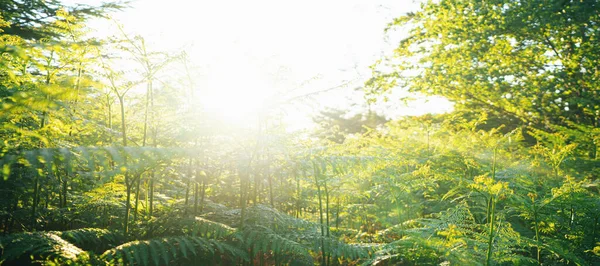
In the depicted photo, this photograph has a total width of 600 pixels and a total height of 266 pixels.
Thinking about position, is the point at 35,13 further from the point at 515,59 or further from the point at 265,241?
the point at 515,59

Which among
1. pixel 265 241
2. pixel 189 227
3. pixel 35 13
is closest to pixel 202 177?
pixel 189 227

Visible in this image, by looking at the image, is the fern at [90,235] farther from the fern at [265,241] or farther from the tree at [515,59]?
the tree at [515,59]

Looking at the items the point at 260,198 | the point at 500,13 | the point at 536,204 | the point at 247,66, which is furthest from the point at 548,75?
the point at 247,66

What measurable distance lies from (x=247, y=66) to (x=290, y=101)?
56cm

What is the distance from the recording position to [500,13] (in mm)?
8789

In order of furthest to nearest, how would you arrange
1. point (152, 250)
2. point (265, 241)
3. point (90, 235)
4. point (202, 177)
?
point (202, 177), point (265, 241), point (90, 235), point (152, 250)

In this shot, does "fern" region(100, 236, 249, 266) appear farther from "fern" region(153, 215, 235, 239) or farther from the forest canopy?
"fern" region(153, 215, 235, 239)

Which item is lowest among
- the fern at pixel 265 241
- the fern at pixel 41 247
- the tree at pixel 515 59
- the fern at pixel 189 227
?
the fern at pixel 265 241

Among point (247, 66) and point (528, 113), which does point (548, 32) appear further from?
point (247, 66)

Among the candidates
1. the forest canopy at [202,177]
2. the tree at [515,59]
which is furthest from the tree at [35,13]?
the tree at [515,59]

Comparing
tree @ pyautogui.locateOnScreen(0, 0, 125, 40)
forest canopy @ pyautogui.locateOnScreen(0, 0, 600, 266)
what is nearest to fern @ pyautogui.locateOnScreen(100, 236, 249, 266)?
forest canopy @ pyautogui.locateOnScreen(0, 0, 600, 266)

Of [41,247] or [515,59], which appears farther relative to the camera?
[515,59]

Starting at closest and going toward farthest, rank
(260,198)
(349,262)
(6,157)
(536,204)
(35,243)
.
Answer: (6,157) → (35,243) → (536,204) → (349,262) → (260,198)

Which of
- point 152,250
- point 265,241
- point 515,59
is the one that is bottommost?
point 265,241
